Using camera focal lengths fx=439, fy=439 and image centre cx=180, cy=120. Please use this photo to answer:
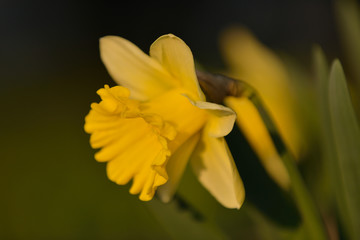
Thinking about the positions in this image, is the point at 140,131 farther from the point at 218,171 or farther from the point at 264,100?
the point at 264,100

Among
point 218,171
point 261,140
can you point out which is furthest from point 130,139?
point 261,140

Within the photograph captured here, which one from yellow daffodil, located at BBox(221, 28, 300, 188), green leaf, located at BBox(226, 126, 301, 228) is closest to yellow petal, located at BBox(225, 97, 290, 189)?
yellow daffodil, located at BBox(221, 28, 300, 188)

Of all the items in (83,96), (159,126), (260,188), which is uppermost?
(159,126)

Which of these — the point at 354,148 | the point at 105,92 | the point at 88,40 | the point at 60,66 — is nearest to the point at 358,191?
the point at 354,148

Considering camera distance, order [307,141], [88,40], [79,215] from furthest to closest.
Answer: [88,40] → [79,215] → [307,141]

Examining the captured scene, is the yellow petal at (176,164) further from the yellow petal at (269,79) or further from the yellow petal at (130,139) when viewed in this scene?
the yellow petal at (269,79)

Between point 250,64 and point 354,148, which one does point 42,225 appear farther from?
point 354,148

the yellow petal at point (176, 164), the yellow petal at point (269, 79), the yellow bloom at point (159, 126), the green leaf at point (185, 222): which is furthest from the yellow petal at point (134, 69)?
the yellow petal at point (269, 79)
